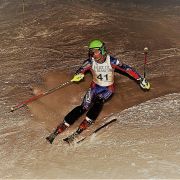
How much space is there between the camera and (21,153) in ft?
26.9

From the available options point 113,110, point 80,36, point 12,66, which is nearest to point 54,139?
point 113,110

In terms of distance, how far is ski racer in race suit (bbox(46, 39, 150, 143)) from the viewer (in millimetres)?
8586

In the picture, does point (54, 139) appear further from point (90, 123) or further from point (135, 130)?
point (135, 130)

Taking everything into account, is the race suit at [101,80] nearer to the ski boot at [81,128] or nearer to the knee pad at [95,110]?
the knee pad at [95,110]

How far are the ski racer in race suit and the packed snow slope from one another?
34cm

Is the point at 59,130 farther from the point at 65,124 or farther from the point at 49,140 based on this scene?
the point at 49,140

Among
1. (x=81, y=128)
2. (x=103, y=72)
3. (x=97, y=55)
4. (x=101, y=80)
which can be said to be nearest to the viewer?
(x=81, y=128)

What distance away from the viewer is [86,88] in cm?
1038

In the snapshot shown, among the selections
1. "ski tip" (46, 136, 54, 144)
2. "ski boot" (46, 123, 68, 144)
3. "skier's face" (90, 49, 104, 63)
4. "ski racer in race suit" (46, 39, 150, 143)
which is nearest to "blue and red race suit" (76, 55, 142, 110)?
"ski racer in race suit" (46, 39, 150, 143)

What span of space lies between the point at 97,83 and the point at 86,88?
3.84ft

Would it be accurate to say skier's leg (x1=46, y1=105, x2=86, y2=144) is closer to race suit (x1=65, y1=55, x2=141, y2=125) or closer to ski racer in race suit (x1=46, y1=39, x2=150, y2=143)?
ski racer in race suit (x1=46, y1=39, x2=150, y2=143)

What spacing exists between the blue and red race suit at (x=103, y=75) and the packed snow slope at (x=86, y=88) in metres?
0.52

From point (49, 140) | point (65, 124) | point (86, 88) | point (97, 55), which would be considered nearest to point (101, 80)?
point (97, 55)

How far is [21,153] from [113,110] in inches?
100
